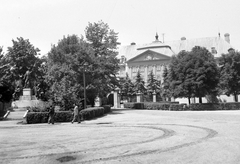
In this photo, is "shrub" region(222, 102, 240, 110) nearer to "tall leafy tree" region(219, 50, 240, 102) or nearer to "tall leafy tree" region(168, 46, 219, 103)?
"tall leafy tree" region(168, 46, 219, 103)

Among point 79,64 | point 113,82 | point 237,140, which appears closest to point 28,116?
point 79,64

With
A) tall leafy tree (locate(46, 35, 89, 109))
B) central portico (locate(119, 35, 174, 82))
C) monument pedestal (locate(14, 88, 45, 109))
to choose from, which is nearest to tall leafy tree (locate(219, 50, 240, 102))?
tall leafy tree (locate(46, 35, 89, 109))

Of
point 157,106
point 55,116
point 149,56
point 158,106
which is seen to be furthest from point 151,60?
point 55,116

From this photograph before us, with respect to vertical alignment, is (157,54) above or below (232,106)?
above

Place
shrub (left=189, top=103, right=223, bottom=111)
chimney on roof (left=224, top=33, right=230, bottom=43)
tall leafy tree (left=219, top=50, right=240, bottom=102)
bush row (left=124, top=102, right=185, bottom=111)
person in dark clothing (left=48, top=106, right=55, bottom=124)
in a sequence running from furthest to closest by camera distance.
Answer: chimney on roof (left=224, top=33, right=230, bottom=43)
tall leafy tree (left=219, top=50, right=240, bottom=102)
bush row (left=124, top=102, right=185, bottom=111)
shrub (left=189, top=103, right=223, bottom=111)
person in dark clothing (left=48, top=106, right=55, bottom=124)

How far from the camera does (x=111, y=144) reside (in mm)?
10195

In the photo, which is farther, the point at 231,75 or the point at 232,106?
the point at 231,75

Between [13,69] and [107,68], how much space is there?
65.4ft

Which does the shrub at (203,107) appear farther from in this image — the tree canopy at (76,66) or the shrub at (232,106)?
the tree canopy at (76,66)

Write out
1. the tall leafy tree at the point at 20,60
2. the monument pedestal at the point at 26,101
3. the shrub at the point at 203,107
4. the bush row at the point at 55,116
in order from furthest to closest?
the tall leafy tree at the point at 20,60 < the shrub at the point at 203,107 < the monument pedestal at the point at 26,101 < the bush row at the point at 55,116

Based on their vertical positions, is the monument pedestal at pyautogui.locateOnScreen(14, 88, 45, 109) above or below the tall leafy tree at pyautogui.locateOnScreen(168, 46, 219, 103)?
below

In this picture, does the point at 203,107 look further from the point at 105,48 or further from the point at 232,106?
the point at 105,48

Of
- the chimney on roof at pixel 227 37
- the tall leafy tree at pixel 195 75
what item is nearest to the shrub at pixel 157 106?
the tall leafy tree at pixel 195 75

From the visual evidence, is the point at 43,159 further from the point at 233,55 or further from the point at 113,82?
the point at 233,55
